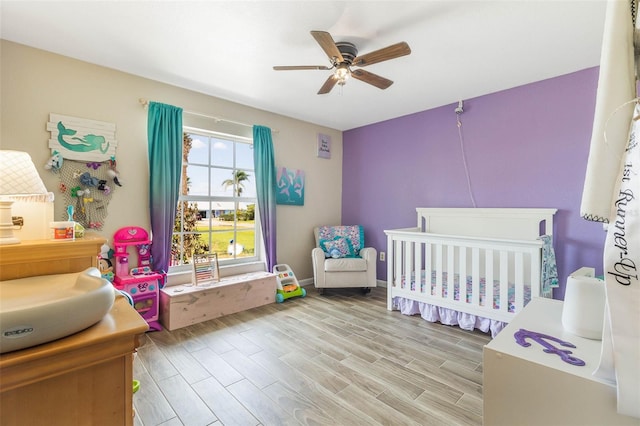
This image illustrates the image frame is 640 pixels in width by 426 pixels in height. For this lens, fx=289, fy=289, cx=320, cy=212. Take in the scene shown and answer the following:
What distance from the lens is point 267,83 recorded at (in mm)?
2824

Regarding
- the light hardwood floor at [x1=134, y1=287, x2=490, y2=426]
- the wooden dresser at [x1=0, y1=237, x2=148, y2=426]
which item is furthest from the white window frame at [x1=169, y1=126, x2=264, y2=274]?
the wooden dresser at [x1=0, y1=237, x2=148, y2=426]

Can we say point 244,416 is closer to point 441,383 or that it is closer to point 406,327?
point 441,383

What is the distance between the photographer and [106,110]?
2.52 meters

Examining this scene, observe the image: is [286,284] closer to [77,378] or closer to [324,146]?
[324,146]

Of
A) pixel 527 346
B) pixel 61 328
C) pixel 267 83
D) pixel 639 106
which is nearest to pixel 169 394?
pixel 61 328

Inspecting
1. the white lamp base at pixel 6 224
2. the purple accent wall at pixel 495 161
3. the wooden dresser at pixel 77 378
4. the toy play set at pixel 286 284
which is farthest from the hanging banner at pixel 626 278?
the toy play set at pixel 286 284

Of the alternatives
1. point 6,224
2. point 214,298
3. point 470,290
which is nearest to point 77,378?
→ point 6,224

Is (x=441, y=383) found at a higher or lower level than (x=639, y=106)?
lower

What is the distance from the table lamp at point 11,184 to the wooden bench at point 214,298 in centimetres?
141

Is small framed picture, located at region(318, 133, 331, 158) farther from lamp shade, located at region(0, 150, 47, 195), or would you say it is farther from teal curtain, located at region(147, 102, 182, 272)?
lamp shade, located at region(0, 150, 47, 195)

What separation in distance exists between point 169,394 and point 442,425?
1.49m

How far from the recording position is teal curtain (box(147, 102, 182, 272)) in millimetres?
2684

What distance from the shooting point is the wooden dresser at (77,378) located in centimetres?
73

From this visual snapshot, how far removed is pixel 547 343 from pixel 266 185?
3.02 m
